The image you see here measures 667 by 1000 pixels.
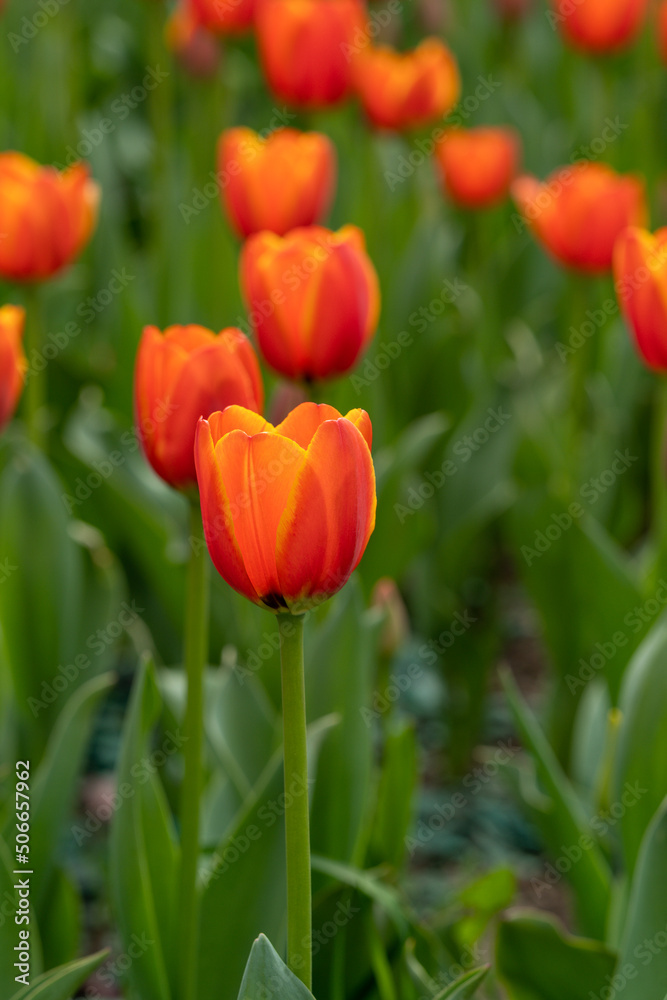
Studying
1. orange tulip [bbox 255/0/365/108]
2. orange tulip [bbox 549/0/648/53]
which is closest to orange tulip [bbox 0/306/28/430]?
orange tulip [bbox 255/0/365/108]

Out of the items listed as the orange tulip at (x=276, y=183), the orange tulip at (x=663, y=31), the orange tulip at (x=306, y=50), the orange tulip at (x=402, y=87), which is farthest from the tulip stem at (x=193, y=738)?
the orange tulip at (x=663, y=31)

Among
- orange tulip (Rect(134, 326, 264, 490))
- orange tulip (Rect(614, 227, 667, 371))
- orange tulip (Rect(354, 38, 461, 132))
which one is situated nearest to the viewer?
orange tulip (Rect(134, 326, 264, 490))

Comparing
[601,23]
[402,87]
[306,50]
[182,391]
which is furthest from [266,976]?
[601,23]

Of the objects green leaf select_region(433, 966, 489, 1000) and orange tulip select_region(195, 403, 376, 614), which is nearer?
orange tulip select_region(195, 403, 376, 614)

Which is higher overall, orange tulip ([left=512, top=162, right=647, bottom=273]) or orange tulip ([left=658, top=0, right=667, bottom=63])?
orange tulip ([left=658, top=0, right=667, bottom=63])

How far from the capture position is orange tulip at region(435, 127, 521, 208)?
2275mm

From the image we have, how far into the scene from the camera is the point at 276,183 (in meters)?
1.61

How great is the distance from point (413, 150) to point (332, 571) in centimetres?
223

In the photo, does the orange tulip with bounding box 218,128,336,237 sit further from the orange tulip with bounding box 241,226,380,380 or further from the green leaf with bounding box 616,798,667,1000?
the green leaf with bounding box 616,798,667,1000

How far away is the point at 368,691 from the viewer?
116 cm

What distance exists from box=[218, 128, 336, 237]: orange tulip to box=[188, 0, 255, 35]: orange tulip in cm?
75

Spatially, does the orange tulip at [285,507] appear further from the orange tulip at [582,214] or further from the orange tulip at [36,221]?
the orange tulip at [582,214]

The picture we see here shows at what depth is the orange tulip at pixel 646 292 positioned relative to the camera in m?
1.10

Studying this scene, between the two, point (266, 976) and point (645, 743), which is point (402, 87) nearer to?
point (645, 743)
